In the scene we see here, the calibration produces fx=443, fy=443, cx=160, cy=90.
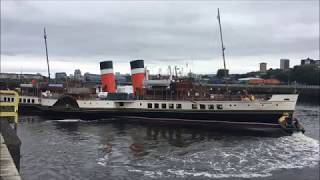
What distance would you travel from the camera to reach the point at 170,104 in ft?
181

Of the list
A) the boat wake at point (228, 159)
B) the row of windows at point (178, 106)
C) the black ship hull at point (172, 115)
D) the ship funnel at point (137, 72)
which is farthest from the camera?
the ship funnel at point (137, 72)

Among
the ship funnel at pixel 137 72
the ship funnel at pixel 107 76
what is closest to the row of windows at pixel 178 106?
the ship funnel at pixel 137 72

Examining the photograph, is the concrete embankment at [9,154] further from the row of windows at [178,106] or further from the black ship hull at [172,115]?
the row of windows at [178,106]

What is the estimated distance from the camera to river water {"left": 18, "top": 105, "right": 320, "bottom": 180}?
26.5 meters

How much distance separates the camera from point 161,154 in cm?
3269

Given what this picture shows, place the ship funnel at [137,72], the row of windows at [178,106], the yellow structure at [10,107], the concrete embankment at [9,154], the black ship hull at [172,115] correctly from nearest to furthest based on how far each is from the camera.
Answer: the concrete embankment at [9,154] → the yellow structure at [10,107] → the black ship hull at [172,115] → the row of windows at [178,106] → the ship funnel at [137,72]

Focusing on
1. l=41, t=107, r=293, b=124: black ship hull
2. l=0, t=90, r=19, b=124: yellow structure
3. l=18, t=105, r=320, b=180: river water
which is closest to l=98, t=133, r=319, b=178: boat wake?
l=18, t=105, r=320, b=180: river water

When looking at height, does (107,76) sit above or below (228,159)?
above

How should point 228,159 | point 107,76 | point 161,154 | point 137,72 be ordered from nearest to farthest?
point 228,159 < point 161,154 < point 137,72 < point 107,76

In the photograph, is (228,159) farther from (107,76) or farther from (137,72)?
(107,76)

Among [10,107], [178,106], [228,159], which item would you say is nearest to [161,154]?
[228,159]

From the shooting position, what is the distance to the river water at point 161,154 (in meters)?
26.5

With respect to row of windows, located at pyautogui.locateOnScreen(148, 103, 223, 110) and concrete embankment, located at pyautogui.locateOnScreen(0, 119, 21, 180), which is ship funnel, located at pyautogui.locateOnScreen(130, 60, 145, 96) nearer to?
row of windows, located at pyautogui.locateOnScreen(148, 103, 223, 110)

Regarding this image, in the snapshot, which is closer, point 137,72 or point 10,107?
point 10,107
